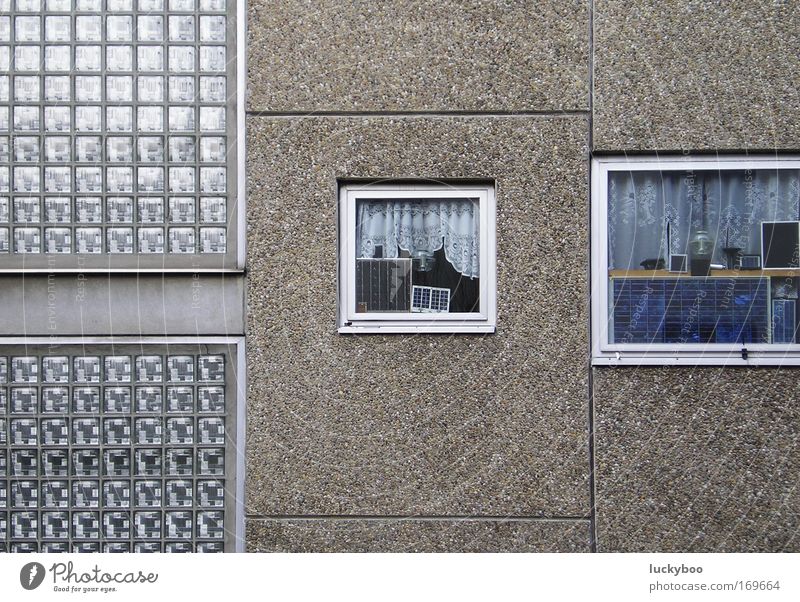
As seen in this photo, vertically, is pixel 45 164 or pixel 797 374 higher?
pixel 45 164

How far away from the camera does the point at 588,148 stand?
10.4ft

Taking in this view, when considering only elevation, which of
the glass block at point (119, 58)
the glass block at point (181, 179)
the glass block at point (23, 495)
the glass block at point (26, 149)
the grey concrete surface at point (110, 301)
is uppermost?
the glass block at point (119, 58)

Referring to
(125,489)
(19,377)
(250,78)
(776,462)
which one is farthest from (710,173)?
(19,377)

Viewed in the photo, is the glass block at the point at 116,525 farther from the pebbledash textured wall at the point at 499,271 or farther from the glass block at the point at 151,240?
the glass block at the point at 151,240

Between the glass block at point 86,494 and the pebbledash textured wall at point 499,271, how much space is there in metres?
0.78

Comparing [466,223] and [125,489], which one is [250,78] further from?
[125,489]

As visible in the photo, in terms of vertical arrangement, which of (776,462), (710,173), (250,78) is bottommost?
(776,462)

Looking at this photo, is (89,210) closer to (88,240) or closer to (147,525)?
(88,240)

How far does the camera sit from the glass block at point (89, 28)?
10.7 feet

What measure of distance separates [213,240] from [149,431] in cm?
101

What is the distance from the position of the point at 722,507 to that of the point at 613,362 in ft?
2.84

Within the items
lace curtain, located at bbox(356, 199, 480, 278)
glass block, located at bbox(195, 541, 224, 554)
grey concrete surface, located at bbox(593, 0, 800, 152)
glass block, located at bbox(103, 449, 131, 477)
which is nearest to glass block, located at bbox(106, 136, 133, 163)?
lace curtain, located at bbox(356, 199, 480, 278)

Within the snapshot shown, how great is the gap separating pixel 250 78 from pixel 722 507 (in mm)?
3097

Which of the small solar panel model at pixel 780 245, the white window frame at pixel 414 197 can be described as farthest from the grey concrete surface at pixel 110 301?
the small solar panel model at pixel 780 245
